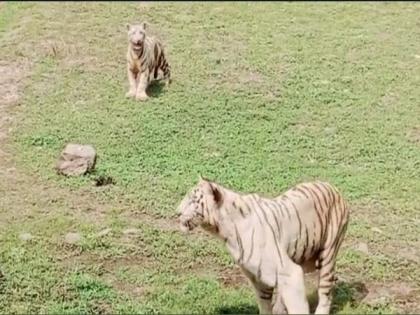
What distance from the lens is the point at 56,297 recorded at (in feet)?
20.4

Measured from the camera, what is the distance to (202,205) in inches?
208

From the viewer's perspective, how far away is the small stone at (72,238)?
23.6ft

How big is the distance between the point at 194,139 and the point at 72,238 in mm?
2521

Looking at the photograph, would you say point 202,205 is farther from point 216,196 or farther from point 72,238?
point 72,238

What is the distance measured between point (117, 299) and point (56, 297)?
16.1 inches

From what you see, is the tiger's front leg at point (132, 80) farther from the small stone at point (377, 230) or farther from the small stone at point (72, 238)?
the small stone at point (377, 230)

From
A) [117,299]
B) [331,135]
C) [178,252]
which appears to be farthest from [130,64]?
[117,299]

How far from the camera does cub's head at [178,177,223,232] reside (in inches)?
207

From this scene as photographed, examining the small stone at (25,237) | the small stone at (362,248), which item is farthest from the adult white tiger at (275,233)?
the small stone at (25,237)

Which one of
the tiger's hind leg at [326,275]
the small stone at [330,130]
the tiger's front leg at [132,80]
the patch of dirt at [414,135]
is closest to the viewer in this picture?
the tiger's hind leg at [326,275]

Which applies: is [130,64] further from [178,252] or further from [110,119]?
[178,252]

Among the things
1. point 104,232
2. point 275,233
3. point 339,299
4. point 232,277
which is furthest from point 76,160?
point 275,233

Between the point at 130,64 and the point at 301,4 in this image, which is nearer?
the point at 130,64

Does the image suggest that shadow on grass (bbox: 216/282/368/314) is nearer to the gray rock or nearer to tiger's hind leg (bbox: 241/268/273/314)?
tiger's hind leg (bbox: 241/268/273/314)
